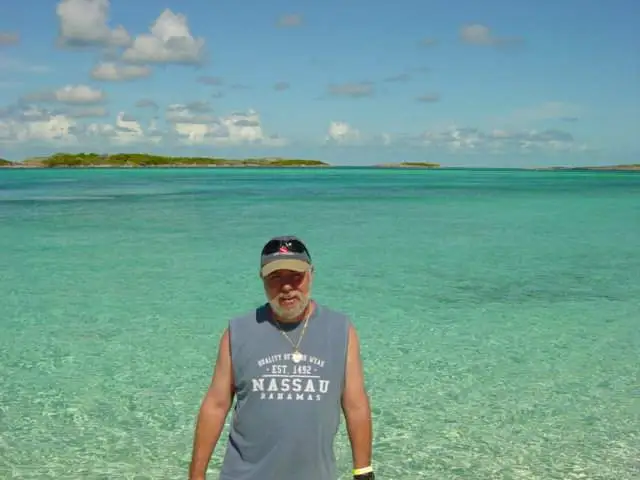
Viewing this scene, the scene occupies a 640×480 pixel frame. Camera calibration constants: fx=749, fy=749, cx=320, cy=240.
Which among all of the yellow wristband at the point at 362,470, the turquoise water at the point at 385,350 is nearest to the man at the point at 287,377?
the yellow wristband at the point at 362,470

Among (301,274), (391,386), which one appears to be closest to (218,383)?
(301,274)

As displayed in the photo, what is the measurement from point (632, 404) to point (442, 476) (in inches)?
111

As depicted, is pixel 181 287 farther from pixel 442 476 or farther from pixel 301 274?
pixel 301 274

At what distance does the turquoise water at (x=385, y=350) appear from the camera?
6.49m

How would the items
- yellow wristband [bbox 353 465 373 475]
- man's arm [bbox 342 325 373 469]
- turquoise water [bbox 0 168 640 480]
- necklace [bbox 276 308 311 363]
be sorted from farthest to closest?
turquoise water [bbox 0 168 640 480] → yellow wristband [bbox 353 465 373 475] → man's arm [bbox 342 325 373 469] → necklace [bbox 276 308 311 363]

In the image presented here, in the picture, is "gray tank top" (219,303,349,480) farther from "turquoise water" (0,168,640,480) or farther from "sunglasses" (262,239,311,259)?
"turquoise water" (0,168,640,480)

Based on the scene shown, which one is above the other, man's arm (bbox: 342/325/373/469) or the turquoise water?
man's arm (bbox: 342/325/373/469)

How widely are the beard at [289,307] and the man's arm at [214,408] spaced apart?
0.24 metres

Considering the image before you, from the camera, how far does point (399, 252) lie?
2077 centimetres

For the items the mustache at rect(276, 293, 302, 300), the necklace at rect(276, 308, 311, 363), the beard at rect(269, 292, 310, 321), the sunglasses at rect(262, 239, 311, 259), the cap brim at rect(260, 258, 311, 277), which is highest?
the sunglasses at rect(262, 239, 311, 259)

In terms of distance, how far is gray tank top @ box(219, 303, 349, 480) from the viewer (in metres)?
2.98

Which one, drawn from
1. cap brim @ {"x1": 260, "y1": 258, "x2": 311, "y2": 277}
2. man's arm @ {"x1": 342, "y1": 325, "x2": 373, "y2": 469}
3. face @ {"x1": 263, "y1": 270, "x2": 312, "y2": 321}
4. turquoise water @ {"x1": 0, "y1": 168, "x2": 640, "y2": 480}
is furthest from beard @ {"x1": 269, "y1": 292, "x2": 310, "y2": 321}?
turquoise water @ {"x1": 0, "y1": 168, "x2": 640, "y2": 480}

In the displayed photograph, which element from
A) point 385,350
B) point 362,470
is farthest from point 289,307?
point 385,350

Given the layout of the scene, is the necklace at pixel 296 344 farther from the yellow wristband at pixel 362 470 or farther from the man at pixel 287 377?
the yellow wristband at pixel 362 470
